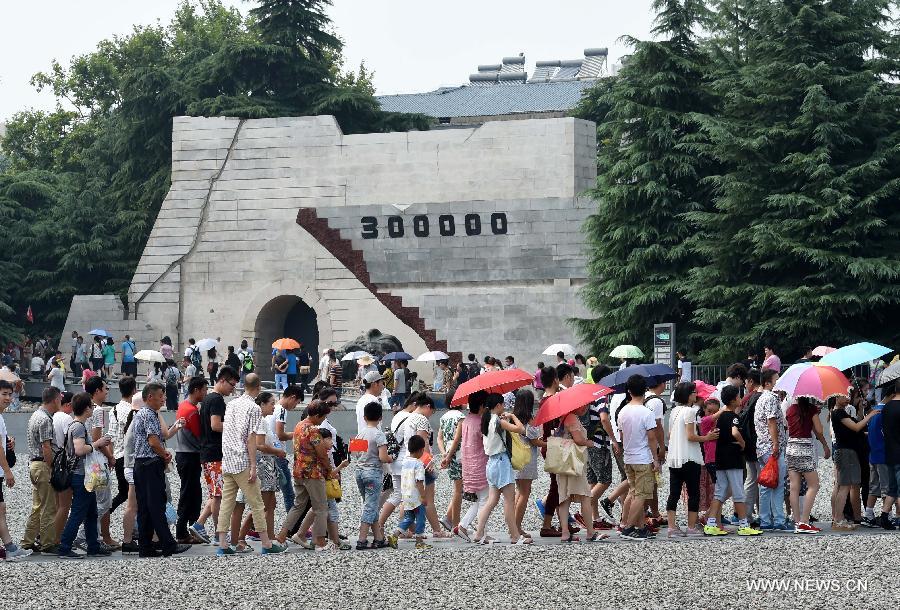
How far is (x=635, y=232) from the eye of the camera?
3173cm

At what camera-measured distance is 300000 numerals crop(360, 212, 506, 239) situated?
Result: 35156mm

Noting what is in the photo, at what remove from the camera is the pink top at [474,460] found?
1325 cm

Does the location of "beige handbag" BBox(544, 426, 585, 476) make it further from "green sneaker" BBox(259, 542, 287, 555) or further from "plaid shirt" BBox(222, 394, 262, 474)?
"plaid shirt" BBox(222, 394, 262, 474)

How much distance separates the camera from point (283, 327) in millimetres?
38781

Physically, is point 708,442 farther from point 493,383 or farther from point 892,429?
point 493,383

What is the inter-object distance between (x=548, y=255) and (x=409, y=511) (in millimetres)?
21861

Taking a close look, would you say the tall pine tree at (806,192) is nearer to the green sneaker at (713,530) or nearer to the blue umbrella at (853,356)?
the blue umbrella at (853,356)

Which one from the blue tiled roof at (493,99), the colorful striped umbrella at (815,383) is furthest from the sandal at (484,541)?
the blue tiled roof at (493,99)

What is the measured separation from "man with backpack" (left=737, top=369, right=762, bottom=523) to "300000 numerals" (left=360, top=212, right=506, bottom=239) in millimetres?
21116

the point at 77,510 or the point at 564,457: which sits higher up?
the point at 564,457

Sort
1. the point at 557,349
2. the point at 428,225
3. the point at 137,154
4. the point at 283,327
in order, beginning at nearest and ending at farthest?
1. the point at 557,349
2. the point at 428,225
3. the point at 283,327
4. the point at 137,154

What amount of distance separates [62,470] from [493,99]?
6040 centimetres

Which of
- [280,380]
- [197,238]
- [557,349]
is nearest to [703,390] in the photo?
[557,349]

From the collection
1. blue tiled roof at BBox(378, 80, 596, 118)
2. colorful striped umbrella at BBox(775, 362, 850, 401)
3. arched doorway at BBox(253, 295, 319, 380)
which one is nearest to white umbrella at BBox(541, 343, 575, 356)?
arched doorway at BBox(253, 295, 319, 380)
